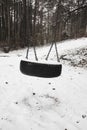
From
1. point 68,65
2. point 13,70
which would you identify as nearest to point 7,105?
point 13,70

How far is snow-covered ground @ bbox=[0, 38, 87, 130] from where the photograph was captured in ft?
16.0

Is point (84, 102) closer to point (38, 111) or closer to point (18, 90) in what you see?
point (38, 111)

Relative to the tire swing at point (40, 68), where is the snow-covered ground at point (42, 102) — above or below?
below

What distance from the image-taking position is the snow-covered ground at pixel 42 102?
4867 millimetres

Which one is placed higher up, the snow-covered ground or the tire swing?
the tire swing

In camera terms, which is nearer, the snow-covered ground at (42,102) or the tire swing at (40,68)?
the tire swing at (40,68)

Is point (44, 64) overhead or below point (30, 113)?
overhead

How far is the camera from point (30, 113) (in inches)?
207

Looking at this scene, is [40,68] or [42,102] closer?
[40,68]

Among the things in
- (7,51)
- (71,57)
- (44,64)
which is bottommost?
(7,51)

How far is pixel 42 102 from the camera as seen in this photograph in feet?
19.0

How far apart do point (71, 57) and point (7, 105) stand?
267 inches

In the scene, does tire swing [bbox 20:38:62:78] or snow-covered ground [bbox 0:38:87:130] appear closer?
tire swing [bbox 20:38:62:78]

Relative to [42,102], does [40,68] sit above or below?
above
